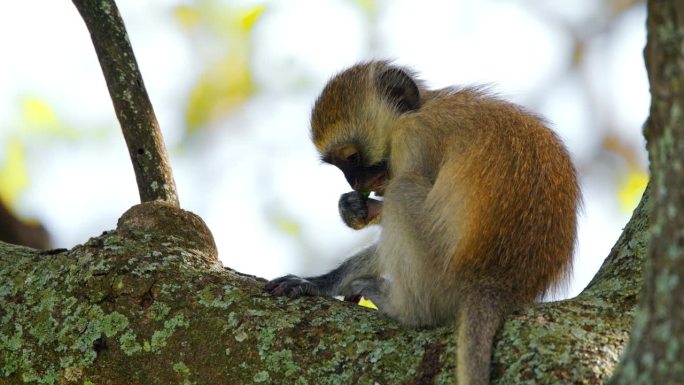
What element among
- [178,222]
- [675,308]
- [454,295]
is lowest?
[675,308]

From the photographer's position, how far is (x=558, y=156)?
496 centimetres

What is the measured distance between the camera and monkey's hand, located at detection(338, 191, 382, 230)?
5699mm

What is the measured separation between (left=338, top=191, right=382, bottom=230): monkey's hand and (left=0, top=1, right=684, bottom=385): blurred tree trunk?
4.37ft

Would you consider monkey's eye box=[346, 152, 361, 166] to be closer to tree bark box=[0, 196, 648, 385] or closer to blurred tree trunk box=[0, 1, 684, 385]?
blurred tree trunk box=[0, 1, 684, 385]

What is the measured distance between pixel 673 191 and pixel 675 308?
0.89 feet

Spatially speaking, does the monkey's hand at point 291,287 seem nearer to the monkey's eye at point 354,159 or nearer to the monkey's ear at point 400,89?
the monkey's eye at point 354,159

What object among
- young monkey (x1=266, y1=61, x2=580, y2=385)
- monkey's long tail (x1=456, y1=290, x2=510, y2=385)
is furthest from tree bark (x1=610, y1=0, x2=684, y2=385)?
young monkey (x1=266, y1=61, x2=580, y2=385)

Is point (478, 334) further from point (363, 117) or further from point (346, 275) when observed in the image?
point (363, 117)

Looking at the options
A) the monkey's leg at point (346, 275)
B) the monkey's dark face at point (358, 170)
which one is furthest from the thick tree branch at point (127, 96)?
the monkey's dark face at point (358, 170)

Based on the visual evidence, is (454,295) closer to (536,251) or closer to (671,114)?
(536,251)

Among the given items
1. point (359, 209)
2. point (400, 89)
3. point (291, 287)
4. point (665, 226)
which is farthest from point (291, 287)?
point (665, 226)

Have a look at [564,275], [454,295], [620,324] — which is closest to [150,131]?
[454,295]

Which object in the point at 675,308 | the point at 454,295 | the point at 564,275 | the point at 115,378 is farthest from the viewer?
the point at 564,275

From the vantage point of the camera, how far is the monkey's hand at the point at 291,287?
4301 mm
